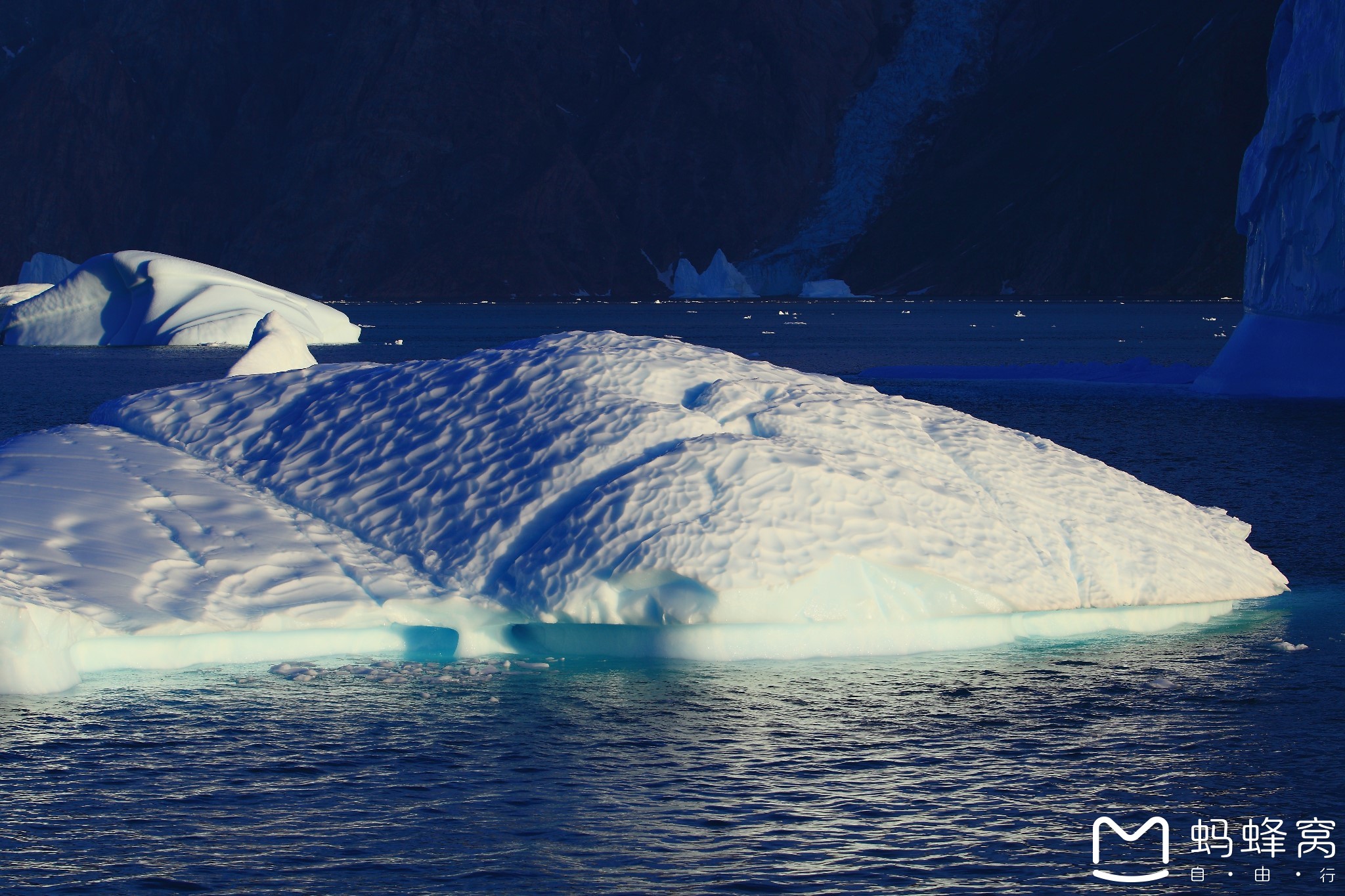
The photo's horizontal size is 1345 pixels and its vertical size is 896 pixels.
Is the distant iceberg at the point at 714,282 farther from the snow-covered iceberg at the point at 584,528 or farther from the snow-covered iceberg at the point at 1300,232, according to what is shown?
the snow-covered iceberg at the point at 584,528

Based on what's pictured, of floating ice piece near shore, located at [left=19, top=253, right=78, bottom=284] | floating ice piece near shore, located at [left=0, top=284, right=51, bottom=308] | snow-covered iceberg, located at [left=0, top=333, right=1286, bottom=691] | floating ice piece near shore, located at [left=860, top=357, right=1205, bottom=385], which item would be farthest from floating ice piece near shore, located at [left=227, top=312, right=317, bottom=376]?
floating ice piece near shore, located at [left=19, top=253, right=78, bottom=284]

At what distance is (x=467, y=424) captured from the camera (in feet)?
40.0

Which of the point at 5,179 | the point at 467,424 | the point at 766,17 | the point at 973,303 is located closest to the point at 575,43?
the point at 766,17

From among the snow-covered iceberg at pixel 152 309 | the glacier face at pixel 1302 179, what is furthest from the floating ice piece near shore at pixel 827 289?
the glacier face at pixel 1302 179

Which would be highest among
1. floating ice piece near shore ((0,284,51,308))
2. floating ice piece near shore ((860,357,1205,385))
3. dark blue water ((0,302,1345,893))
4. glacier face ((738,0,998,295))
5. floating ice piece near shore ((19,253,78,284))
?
glacier face ((738,0,998,295))

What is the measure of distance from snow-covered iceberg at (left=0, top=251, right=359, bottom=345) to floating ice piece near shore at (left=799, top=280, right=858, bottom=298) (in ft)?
275

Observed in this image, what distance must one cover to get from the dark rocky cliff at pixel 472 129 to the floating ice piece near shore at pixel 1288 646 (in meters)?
134

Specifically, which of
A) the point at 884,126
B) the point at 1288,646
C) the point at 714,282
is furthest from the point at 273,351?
the point at 884,126

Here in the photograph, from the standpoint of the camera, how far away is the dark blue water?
6.75 metres

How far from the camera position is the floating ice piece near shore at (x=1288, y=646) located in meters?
10.5

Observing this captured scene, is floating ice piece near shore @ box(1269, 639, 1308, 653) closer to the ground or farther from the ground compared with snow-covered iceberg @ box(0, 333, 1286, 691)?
closer to the ground

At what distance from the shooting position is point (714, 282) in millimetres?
134375

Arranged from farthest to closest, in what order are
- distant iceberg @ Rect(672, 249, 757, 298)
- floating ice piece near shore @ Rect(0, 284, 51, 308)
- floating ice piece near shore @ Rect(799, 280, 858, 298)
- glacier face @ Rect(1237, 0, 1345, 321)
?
floating ice piece near shore @ Rect(799, 280, 858, 298) < distant iceberg @ Rect(672, 249, 757, 298) < floating ice piece near shore @ Rect(0, 284, 51, 308) < glacier face @ Rect(1237, 0, 1345, 321)

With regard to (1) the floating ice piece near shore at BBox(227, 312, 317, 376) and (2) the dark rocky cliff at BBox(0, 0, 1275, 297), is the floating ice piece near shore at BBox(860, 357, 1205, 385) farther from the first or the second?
(2) the dark rocky cliff at BBox(0, 0, 1275, 297)
